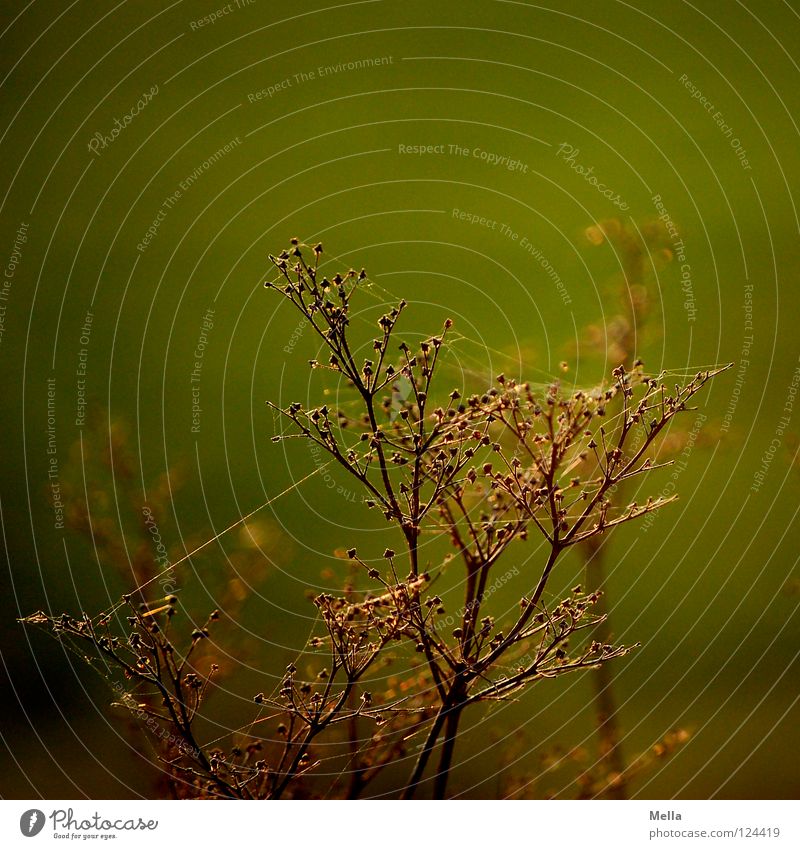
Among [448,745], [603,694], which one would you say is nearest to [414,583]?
[448,745]

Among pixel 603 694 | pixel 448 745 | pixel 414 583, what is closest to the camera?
pixel 414 583

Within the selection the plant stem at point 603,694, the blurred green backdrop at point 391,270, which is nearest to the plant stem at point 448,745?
the blurred green backdrop at point 391,270

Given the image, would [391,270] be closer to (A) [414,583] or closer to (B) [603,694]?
(A) [414,583]

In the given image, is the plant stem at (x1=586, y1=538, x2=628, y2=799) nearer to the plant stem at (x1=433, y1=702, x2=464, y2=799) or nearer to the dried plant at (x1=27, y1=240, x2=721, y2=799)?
the dried plant at (x1=27, y1=240, x2=721, y2=799)

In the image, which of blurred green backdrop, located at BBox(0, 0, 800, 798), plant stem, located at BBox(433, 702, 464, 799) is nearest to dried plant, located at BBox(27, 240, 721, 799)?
plant stem, located at BBox(433, 702, 464, 799)

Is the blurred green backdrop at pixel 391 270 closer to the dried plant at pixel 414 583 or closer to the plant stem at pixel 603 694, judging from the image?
the plant stem at pixel 603 694

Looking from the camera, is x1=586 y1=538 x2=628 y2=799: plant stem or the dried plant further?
x1=586 y1=538 x2=628 y2=799: plant stem
